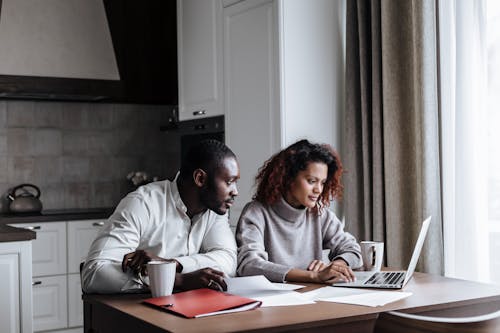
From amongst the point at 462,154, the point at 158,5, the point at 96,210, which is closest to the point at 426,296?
the point at 462,154

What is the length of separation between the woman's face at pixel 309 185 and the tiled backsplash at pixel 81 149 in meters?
2.80

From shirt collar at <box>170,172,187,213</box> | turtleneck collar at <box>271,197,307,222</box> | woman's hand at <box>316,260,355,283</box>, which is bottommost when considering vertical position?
woman's hand at <box>316,260,355,283</box>

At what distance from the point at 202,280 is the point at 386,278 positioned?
62 cm

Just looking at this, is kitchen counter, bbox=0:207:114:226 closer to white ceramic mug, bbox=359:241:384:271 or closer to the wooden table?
the wooden table

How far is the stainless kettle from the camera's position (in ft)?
15.4

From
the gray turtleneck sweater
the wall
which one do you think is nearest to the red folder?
the gray turtleneck sweater

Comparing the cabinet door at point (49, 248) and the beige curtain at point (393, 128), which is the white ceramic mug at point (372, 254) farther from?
the cabinet door at point (49, 248)

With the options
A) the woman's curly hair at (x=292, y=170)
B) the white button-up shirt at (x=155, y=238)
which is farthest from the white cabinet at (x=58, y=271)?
the white button-up shirt at (x=155, y=238)

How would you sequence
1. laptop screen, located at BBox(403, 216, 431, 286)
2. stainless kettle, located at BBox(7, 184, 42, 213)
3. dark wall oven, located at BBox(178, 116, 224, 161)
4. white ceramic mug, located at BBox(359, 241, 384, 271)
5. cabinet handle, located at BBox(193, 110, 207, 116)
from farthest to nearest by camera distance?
1. stainless kettle, located at BBox(7, 184, 42, 213)
2. cabinet handle, located at BBox(193, 110, 207, 116)
3. dark wall oven, located at BBox(178, 116, 224, 161)
4. white ceramic mug, located at BBox(359, 241, 384, 271)
5. laptop screen, located at BBox(403, 216, 431, 286)

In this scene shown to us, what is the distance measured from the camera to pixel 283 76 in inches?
146

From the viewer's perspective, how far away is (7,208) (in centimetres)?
485

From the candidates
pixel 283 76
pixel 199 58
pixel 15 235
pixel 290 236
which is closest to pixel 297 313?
pixel 290 236

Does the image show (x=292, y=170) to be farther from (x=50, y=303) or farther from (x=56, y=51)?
(x=56, y=51)

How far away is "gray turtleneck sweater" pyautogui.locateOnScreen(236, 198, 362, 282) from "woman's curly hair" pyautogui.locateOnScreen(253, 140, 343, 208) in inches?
1.6
